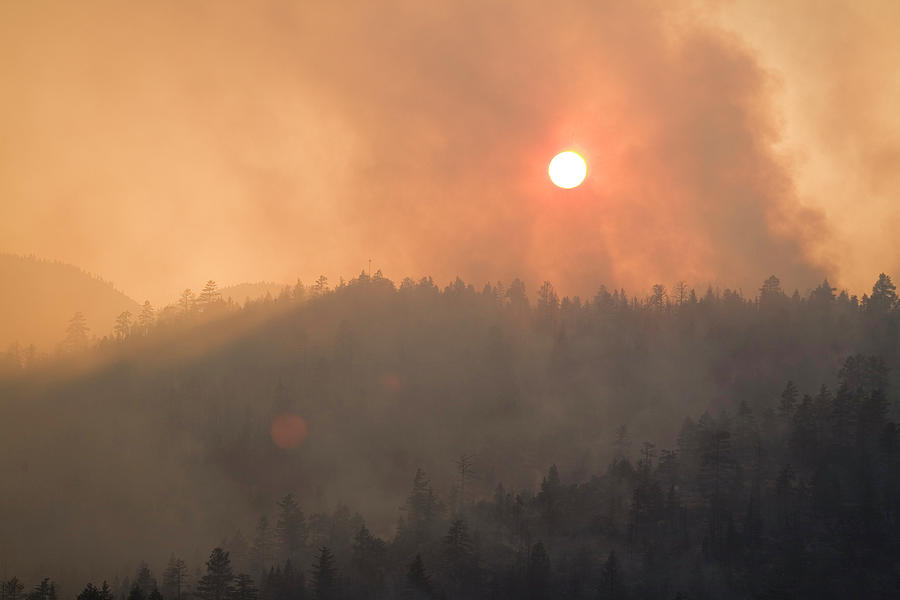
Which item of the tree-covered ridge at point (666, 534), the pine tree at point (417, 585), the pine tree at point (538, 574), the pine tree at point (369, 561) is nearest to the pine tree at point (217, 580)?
the tree-covered ridge at point (666, 534)

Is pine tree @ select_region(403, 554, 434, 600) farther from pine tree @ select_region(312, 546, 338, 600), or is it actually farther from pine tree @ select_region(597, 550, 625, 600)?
pine tree @ select_region(597, 550, 625, 600)

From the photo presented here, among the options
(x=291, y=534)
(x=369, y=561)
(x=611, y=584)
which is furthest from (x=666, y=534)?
(x=291, y=534)

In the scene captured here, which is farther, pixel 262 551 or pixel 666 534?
pixel 262 551

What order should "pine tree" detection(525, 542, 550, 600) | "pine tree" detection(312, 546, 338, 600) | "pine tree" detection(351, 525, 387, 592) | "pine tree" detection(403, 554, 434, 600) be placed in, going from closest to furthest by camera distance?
"pine tree" detection(312, 546, 338, 600) < "pine tree" detection(403, 554, 434, 600) < "pine tree" detection(525, 542, 550, 600) < "pine tree" detection(351, 525, 387, 592)

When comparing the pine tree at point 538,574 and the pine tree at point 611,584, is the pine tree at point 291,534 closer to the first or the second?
the pine tree at point 538,574

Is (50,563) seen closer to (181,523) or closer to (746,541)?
(181,523)

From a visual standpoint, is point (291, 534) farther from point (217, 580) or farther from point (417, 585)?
point (417, 585)

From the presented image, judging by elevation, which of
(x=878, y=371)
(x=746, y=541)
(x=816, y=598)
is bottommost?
(x=816, y=598)

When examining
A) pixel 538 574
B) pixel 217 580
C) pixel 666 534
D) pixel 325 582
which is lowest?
pixel 538 574

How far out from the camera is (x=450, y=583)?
447ft

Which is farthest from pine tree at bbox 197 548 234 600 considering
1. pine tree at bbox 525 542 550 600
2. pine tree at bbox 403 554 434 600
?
pine tree at bbox 525 542 550 600

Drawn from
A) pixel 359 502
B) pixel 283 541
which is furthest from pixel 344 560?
pixel 359 502

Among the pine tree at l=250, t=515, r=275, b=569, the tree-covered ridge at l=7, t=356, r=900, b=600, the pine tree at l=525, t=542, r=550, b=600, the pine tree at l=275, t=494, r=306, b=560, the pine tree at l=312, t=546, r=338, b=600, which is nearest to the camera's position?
the tree-covered ridge at l=7, t=356, r=900, b=600

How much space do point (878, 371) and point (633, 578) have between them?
244 ft
